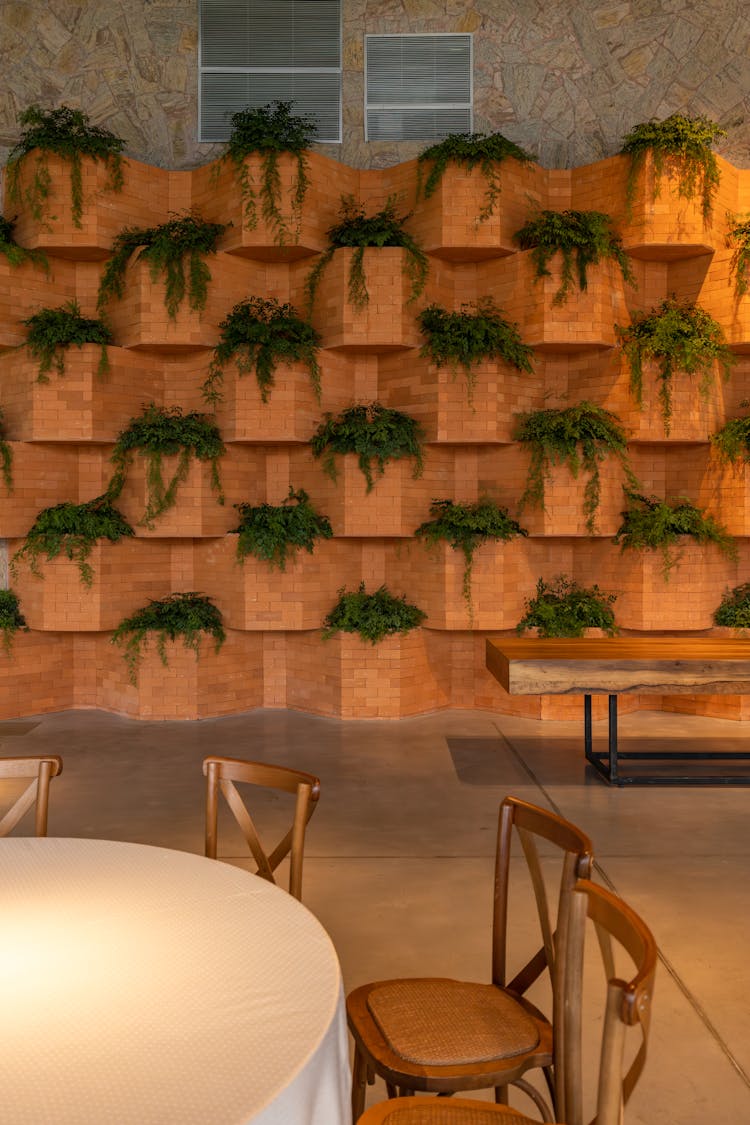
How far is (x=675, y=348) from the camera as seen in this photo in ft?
23.4

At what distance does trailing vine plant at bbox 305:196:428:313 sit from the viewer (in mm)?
7266

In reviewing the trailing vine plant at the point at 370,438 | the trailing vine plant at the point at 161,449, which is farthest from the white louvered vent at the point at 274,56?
the trailing vine plant at the point at 161,449

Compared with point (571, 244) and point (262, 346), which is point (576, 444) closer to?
point (571, 244)

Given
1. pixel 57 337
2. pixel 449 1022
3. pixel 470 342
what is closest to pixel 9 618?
pixel 57 337

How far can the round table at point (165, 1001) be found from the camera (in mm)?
1316

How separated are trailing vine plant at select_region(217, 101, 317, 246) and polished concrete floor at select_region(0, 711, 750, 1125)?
13.4 feet

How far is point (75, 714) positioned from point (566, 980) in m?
6.45

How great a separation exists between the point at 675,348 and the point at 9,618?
5749 mm

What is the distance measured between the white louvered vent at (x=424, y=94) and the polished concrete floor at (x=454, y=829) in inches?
209

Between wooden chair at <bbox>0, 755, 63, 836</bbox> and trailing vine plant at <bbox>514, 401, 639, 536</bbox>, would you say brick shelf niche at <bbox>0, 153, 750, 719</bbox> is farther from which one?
wooden chair at <bbox>0, 755, 63, 836</bbox>

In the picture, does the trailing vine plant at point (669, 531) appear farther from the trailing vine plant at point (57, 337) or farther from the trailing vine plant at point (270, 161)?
the trailing vine plant at point (57, 337)

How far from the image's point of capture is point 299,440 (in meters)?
7.46

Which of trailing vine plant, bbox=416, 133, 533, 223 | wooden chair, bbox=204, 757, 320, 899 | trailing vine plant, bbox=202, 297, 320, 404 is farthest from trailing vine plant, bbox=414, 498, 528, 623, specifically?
wooden chair, bbox=204, 757, 320, 899

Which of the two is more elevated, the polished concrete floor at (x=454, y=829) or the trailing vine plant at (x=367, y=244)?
the trailing vine plant at (x=367, y=244)
